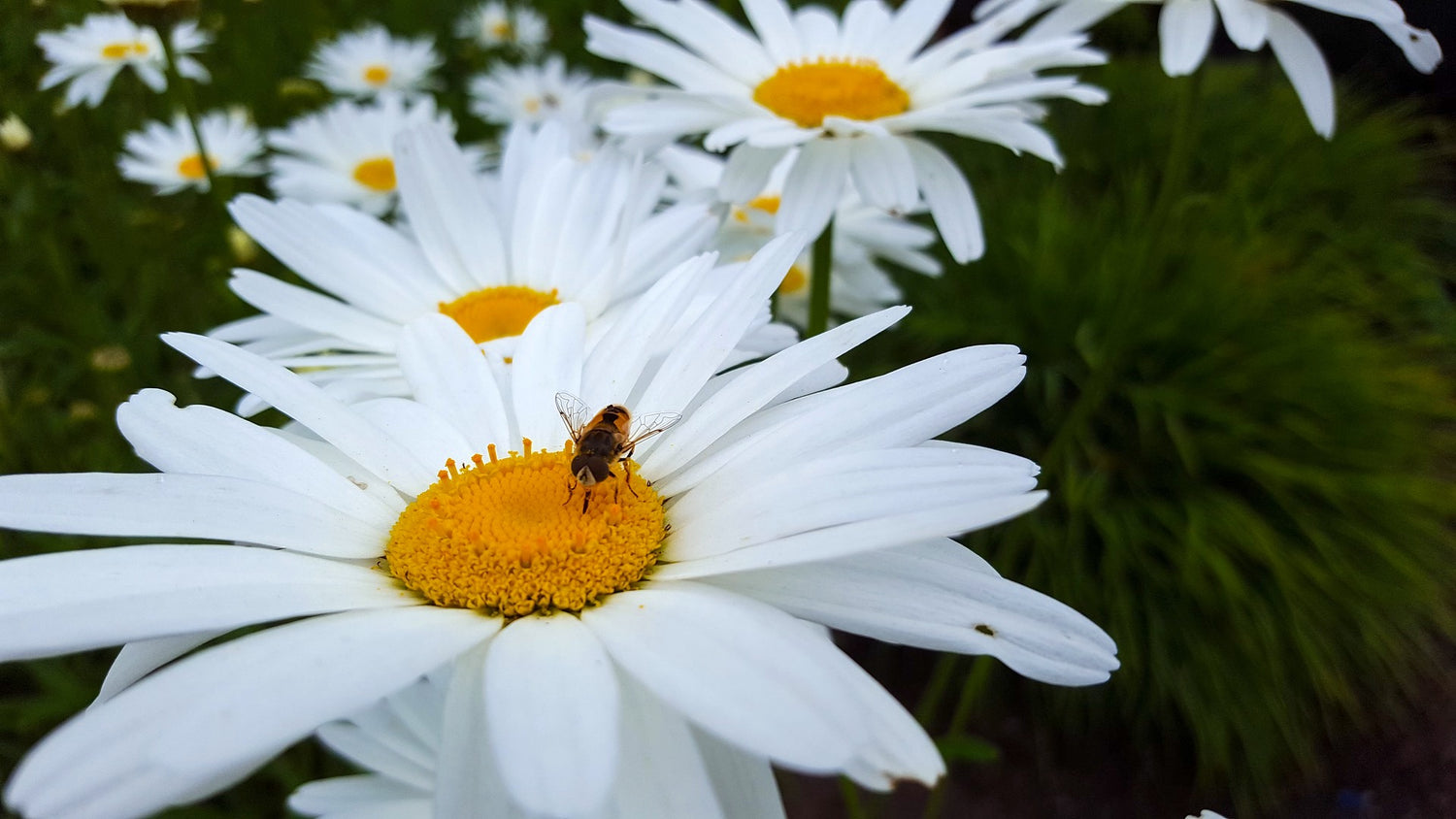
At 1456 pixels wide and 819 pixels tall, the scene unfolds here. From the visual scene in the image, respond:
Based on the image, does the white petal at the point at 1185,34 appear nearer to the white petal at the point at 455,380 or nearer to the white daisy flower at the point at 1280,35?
the white daisy flower at the point at 1280,35

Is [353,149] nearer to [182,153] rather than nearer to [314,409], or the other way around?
[182,153]

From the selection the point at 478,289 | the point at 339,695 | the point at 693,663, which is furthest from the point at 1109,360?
the point at 339,695

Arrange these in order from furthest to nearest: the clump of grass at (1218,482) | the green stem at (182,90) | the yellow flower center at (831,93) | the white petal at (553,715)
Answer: the clump of grass at (1218,482)
the green stem at (182,90)
the yellow flower center at (831,93)
the white petal at (553,715)

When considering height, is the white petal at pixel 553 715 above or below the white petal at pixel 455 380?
below

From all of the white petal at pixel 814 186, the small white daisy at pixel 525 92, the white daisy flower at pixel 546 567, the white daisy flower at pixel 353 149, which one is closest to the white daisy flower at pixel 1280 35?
the white petal at pixel 814 186

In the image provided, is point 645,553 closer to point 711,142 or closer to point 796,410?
point 796,410

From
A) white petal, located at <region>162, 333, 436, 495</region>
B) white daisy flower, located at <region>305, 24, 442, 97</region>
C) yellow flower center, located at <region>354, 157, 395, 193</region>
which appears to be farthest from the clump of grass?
white daisy flower, located at <region>305, 24, 442, 97</region>

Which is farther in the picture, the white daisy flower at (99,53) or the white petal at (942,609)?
the white daisy flower at (99,53)
